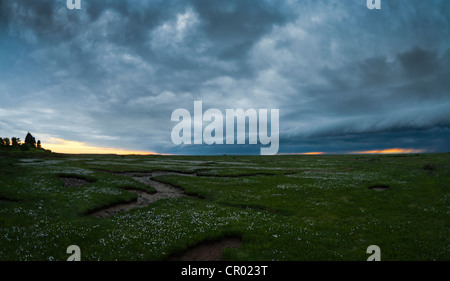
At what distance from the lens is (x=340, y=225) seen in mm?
Answer: 16000

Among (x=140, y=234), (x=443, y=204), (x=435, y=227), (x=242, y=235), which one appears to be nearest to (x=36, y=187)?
(x=140, y=234)

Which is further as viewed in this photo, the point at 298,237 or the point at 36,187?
the point at 36,187

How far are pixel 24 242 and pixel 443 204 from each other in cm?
3255

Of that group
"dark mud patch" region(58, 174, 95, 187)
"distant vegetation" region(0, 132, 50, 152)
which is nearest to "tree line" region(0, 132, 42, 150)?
"distant vegetation" region(0, 132, 50, 152)

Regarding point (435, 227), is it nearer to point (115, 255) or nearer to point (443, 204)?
point (443, 204)

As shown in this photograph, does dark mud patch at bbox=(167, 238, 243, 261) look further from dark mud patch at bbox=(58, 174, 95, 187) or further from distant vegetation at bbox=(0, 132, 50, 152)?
distant vegetation at bbox=(0, 132, 50, 152)

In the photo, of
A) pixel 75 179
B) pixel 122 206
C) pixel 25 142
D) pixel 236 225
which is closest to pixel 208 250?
pixel 236 225

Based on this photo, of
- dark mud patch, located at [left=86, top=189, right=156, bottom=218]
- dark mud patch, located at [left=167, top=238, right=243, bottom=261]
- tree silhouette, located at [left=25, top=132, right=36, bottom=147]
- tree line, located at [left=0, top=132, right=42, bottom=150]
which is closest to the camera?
dark mud patch, located at [left=167, top=238, right=243, bottom=261]

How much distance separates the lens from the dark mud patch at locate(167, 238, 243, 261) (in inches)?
473

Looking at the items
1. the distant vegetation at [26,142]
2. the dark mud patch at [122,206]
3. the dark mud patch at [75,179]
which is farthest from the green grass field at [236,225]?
the distant vegetation at [26,142]

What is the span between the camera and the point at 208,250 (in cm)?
1286
